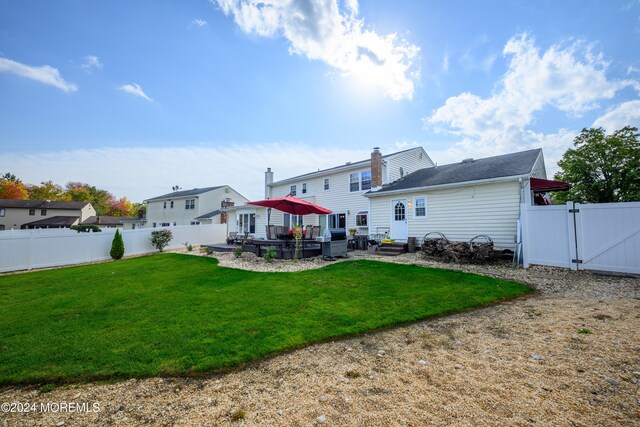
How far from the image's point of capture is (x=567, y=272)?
298 inches

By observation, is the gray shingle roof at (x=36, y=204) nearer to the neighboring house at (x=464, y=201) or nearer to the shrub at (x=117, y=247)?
the shrub at (x=117, y=247)

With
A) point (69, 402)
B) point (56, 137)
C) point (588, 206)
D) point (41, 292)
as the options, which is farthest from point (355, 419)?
point (56, 137)

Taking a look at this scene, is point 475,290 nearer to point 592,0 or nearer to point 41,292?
point 41,292

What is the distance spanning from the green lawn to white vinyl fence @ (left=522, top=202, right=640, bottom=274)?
298 centimetres

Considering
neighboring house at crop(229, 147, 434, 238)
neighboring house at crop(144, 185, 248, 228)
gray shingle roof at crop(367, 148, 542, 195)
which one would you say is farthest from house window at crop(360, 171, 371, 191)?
neighboring house at crop(144, 185, 248, 228)

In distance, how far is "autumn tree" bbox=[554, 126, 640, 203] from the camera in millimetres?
18578

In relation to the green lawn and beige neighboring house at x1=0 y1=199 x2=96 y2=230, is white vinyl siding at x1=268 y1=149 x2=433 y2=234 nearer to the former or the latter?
the green lawn

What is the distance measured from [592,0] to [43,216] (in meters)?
62.7

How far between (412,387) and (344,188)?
53.5 ft

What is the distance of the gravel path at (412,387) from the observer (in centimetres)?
203

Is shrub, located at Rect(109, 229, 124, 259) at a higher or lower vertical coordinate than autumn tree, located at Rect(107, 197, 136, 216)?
lower

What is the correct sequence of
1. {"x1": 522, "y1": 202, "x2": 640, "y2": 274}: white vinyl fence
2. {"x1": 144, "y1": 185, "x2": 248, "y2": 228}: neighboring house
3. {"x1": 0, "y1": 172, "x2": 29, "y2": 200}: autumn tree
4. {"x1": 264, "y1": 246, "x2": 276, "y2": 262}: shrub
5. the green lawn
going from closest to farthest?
the green lawn < {"x1": 522, "y1": 202, "x2": 640, "y2": 274}: white vinyl fence < {"x1": 264, "y1": 246, "x2": 276, "y2": 262}: shrub < {"x1": 144, "y1": 185, "x2": 248, "y2": 228}: neighboring house < {"x1": 0, "y1": 172, "x2": 29, "y2": 200}: autumn tree

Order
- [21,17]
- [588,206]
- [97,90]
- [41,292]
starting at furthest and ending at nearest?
[97,90], [21,17], [588,206], [41,292]

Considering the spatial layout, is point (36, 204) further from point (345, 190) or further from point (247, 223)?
point (345, 190)
